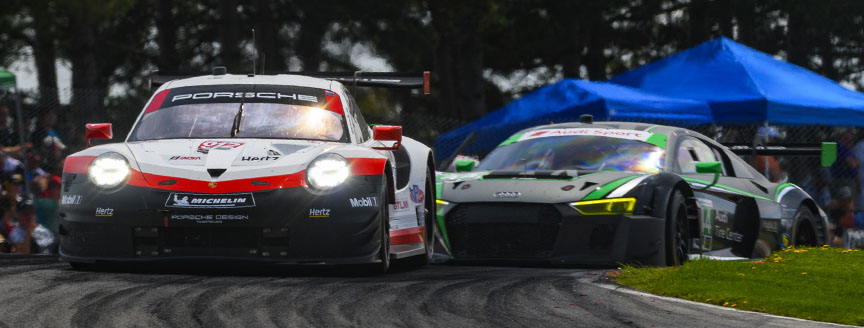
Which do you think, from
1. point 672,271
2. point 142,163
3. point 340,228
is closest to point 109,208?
point 142,163

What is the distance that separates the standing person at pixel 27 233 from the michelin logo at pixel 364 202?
543 centimetres

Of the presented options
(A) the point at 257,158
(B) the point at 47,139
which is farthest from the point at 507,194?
(B) the point at 47,139

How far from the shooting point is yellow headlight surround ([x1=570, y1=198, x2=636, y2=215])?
29.5 feet

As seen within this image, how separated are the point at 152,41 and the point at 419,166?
29.4 meters

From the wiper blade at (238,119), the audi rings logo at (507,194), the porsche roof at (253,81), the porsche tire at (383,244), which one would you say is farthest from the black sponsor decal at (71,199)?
the audi rings logo at (507,194)

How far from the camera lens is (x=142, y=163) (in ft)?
24.5

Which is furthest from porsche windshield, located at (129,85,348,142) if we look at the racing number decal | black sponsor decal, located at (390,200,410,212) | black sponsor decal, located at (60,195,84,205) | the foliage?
the foliage

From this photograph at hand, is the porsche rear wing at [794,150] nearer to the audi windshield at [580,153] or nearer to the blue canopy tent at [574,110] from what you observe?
the audi windshield at [580,153]

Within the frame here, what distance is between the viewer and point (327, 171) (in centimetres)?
741

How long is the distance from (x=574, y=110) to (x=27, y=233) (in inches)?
254

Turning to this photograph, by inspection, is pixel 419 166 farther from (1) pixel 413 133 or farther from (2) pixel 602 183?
(1) pixel 413 133

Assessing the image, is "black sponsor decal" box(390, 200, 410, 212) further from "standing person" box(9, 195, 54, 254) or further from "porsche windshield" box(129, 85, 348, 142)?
"standing person" box(9, 195, 54, 254)

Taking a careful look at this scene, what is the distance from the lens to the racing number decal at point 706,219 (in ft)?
32.2

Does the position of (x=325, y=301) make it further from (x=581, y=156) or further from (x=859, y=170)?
(x=859, y=170)
